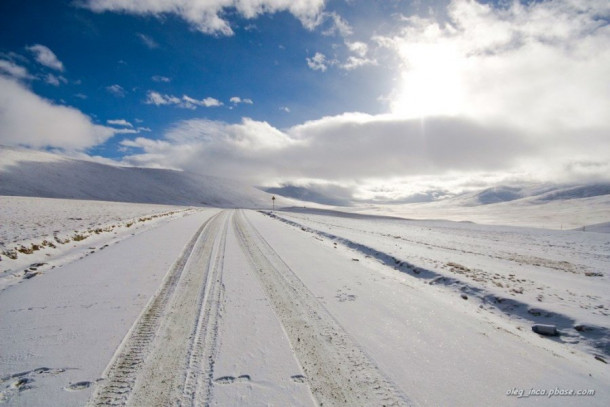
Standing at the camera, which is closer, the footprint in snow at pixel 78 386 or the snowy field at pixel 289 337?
the footprint in snow at pixel 78 386

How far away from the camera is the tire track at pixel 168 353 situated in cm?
345

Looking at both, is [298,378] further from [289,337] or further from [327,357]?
[289,337]

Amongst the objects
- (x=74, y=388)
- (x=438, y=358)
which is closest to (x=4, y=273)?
(x=74, y=388)

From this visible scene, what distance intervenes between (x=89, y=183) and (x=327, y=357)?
179 meters

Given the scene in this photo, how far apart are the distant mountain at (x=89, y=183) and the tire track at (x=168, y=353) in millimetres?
138791

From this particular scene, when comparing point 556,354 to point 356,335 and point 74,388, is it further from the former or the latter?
point 74,388

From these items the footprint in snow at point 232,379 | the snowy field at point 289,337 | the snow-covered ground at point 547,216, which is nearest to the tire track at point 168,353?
the snowy field at point 289,337

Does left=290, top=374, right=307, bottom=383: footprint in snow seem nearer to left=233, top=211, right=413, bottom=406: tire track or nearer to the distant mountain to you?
→ left=233, top=211, right=413, bottom=406: tire track

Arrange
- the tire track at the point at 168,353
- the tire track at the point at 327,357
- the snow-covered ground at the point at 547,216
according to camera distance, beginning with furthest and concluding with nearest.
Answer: the snow-covered ground at the point at 547,216 < the tire track at the point at 327,357 < the tire track at the point at 168,353

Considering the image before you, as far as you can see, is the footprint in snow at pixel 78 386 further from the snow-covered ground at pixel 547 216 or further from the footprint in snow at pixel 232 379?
the snow-covered ground at pixel 547 216

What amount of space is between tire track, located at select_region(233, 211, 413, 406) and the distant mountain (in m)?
141

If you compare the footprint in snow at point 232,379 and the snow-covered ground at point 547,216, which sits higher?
the snow-covered ground at point 547,216

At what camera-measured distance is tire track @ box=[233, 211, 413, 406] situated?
3572 mm

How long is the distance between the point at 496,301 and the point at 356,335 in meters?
4.80
